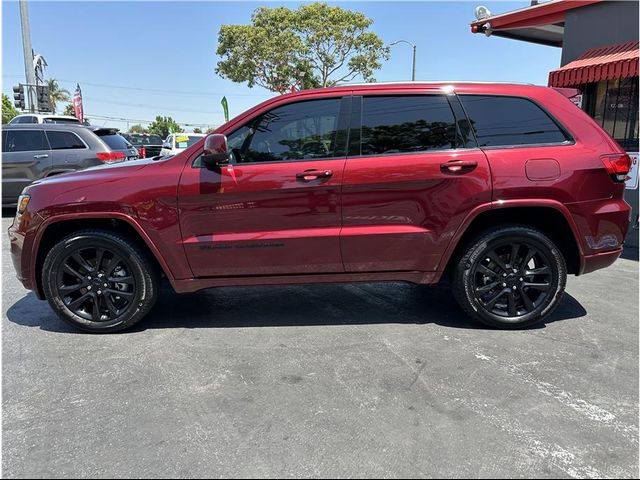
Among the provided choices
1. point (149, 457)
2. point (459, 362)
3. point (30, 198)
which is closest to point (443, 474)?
point (459, 362)

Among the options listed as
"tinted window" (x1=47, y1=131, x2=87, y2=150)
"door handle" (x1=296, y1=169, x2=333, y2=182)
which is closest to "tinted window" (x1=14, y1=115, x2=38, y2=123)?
"tinted window" (x1=47, y1=131, x2=87, y2=150)

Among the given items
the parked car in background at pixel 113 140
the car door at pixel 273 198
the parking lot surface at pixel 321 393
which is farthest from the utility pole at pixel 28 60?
the car door at pixel 273 198

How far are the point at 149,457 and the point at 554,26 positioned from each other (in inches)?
481

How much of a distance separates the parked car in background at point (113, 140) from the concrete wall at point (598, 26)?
9.05 metres

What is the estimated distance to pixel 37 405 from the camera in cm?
274

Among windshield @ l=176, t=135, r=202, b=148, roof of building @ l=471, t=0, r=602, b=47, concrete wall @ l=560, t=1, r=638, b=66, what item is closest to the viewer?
concrete wall @ l=560, t=1, r=638, b=66

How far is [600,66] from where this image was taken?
7.92 m

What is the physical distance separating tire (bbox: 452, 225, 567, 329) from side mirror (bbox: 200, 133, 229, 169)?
202 centimetres

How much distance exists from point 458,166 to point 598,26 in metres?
7.66

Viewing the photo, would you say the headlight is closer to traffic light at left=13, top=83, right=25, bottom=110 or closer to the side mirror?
the side mirror

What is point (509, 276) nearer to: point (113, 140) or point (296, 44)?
→ point (113, 140)

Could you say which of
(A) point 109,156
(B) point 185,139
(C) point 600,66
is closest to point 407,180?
(C) point 600,66

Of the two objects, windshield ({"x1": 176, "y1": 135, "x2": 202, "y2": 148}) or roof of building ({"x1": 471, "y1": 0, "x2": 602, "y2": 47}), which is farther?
windshield ({"x1": 176, "y1": 135, "x2": 202, "y2": 148})

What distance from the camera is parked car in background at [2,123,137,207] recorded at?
29.2 feet
